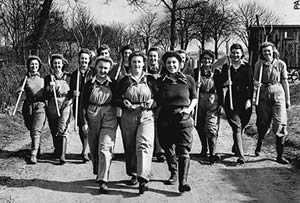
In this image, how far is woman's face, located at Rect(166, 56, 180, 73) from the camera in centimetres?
593

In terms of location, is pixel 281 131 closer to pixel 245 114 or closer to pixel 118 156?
pixel 245 114

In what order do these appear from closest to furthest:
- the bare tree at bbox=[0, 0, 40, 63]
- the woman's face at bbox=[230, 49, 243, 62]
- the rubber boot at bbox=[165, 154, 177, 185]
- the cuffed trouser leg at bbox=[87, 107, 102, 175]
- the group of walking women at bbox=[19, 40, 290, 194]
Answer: the cuffed trouser leg at bbox=[87, 107, 102, 175]
the group of walking women at bbox=[19, 40, 290, 194]
the rubber boot at bbox=[165, 154, 177, 185]
the woman's face at bbox=[230, 49, 243, 62]
the bare tree at bbox=[0, 0, 40, 63]

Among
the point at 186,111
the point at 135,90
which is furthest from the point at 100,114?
the point at 186,111

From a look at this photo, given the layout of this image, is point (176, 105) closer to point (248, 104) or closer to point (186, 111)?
point (186, 111)

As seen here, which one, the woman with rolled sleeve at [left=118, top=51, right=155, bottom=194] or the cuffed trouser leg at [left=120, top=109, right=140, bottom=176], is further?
the cuffed trouser leg at [left=120, top=109, right=140, bottom=176]

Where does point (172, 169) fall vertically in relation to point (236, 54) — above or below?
below

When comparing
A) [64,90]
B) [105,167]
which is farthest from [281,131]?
[64,90]

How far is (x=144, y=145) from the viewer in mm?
5785

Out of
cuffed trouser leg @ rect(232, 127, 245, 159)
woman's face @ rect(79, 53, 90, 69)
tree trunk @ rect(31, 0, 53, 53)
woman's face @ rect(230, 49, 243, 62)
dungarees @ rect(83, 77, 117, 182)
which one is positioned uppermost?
tree trunk @ rect(31, 0, 53, 53)

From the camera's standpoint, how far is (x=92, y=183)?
6.33 meters

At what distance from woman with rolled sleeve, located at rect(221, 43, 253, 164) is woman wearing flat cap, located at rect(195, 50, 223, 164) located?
19 cm

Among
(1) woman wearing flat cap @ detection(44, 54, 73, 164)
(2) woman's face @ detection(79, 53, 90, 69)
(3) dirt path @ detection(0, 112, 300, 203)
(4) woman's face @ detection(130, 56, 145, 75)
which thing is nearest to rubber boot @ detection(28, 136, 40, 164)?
(3) dirt path @ detection(0, 112, 300, 203)

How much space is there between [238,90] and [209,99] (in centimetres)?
53

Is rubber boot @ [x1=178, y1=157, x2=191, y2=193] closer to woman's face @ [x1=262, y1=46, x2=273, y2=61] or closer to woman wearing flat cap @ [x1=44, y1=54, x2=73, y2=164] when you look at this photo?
woman wearing flat cap @ [x1=44, y1=54, x2=73, y2=164]
